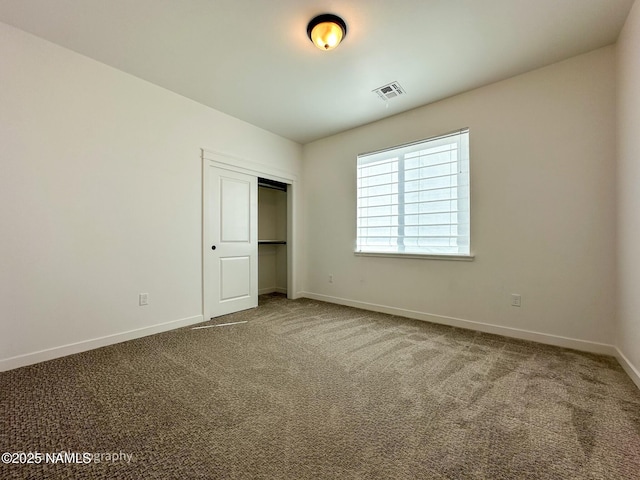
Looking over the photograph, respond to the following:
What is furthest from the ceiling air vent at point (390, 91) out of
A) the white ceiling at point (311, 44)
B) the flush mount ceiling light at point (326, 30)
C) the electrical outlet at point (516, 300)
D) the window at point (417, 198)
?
the electrical outlet at point (516, 300)

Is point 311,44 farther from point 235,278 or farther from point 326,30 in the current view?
point 235,278

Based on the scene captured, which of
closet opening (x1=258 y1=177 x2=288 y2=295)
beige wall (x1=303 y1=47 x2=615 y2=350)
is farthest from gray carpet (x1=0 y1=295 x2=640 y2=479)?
closet opening (x1=258 y1=177 x2=288 y2=295)

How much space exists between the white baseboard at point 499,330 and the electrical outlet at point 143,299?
8.88ft

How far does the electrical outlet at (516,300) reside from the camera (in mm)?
2824

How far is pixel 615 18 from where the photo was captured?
2104mm

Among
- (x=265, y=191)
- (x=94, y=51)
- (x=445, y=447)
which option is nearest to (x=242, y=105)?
(x=94, y=51)

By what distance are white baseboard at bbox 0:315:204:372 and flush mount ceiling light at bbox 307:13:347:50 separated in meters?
3.26

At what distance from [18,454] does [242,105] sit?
3568mm

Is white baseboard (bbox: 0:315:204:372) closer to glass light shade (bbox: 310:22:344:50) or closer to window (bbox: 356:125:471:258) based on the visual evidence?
window (bbox: 356:125:471:258)

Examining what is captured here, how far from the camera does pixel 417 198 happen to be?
11.6ft

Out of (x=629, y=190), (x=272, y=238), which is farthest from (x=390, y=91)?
(x=272, y=238)

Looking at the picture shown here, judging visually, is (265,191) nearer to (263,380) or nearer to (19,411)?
(263,380)

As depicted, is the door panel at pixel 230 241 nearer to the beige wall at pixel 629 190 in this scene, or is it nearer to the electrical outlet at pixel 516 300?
the electrical outlet at pixel 516 300

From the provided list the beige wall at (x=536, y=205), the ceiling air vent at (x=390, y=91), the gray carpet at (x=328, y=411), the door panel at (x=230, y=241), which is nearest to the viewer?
the gray carpet at (x=328, y=411)
